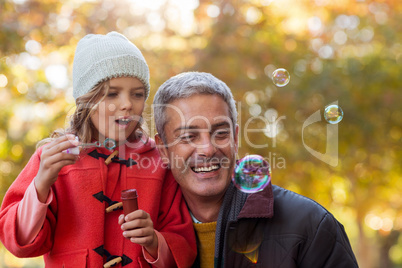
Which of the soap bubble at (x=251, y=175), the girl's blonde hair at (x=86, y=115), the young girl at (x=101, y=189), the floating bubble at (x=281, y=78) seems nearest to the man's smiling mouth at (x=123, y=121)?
the young girl at (x=101, y=189)

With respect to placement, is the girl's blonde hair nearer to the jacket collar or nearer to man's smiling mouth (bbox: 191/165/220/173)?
man's smiling mouth (bbox: 191/165/220/173)

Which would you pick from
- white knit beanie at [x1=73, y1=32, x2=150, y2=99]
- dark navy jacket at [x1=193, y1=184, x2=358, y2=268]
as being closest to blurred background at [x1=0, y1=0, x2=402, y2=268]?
white knit beanie at [x1=73, y1=32, x2=150, y2=99]

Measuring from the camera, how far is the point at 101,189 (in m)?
2.72

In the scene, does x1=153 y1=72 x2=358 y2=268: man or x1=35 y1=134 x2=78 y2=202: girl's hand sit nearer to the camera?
x1=35 y1=134 x2=78 y2=202: girl's hand

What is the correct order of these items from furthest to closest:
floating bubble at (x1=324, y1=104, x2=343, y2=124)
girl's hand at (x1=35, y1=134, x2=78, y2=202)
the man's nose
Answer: floating bubble at (x1=324, y1=104, x2=343, y2=124) → the man's nose → girl's hand at (x1=35, y1=134, x2=78, y2=202)

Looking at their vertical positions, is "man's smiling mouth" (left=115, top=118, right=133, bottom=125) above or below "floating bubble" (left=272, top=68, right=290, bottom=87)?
below

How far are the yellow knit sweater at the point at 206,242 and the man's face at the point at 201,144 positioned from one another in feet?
0.65

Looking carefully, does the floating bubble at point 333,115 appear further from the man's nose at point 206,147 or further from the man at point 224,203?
the man's nose at point 206,147

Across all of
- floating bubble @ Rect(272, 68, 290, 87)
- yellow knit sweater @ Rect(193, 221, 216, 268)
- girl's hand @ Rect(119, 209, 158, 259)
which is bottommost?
yellow knit sweater @ Rect(193, 221, 216, 268)

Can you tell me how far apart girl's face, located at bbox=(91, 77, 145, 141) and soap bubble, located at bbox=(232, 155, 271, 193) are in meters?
0.73

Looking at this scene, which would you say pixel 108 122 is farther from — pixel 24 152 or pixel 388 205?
pixel 388 205

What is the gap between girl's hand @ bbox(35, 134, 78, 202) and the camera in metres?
2.37

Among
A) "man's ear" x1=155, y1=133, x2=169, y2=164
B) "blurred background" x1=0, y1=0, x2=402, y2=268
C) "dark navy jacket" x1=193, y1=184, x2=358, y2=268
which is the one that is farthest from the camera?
"blurred background" x1=0, y1=0, x2=402, y2=268

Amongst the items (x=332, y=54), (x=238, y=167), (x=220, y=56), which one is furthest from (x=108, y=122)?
(x=332, y=54)
